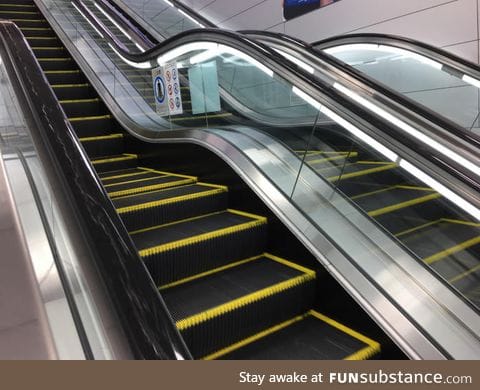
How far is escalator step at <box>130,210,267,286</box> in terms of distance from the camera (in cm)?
234

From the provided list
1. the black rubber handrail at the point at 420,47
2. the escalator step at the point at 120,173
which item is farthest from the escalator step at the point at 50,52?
the black rubber handrail at the point at 420,47

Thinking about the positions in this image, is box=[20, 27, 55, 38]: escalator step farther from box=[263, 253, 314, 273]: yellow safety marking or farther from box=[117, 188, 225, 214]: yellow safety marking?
box=[263, 253, 314, 273]: yellow safety marking

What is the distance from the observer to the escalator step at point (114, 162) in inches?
168

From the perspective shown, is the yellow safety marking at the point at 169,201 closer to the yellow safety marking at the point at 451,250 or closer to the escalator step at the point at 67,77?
the yellow safety marking at the point at 451,250

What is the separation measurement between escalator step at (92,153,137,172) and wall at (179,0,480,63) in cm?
364

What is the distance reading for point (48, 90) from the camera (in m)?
2.25

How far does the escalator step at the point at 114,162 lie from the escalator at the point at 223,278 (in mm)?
781

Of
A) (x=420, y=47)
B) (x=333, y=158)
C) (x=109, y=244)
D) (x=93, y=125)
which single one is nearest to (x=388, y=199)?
(x=333, y=158)

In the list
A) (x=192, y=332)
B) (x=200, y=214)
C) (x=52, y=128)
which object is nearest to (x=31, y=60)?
(x=52, y=128)

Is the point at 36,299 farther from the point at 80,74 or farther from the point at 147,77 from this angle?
the point at 80,74

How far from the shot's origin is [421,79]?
4938 millimetres

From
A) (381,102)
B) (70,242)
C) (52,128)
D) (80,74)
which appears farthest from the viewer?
(80,74)

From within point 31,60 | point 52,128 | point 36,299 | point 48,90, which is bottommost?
point 36,299

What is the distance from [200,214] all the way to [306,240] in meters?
0.94
